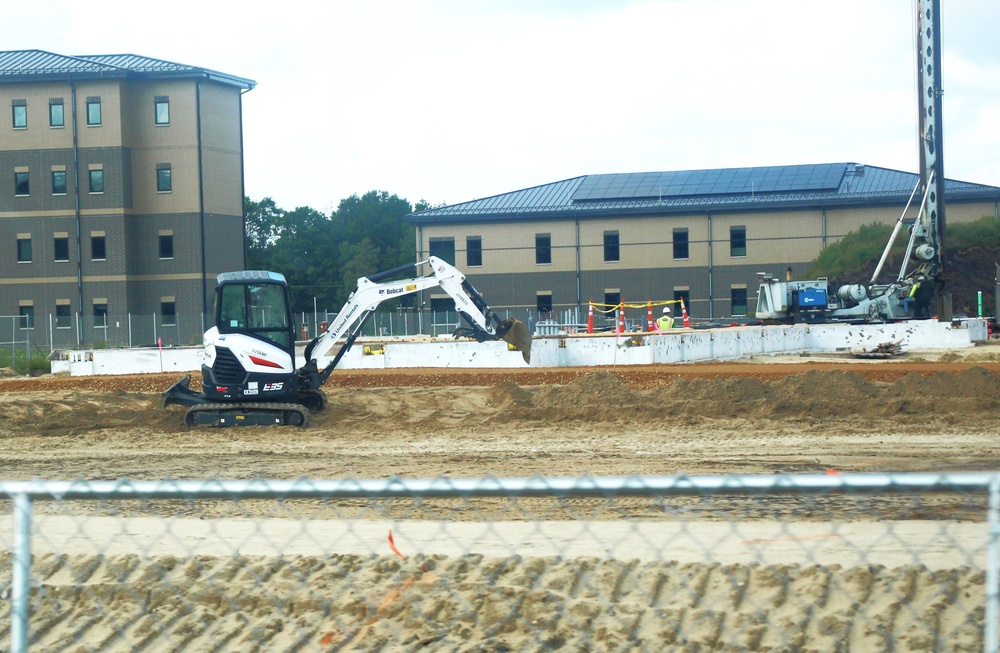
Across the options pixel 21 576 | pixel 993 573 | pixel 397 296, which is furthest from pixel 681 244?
pixel 21 576

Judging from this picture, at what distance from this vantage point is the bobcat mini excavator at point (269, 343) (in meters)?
16.8

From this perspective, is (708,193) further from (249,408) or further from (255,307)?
(255,307)

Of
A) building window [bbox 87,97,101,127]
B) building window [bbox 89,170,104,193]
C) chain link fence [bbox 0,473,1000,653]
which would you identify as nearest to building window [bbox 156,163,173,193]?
building window [bbox 89,170,104,193]

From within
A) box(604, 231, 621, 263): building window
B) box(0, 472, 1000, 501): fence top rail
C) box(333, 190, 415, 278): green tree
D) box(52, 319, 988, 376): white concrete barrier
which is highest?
box(333, 190, 415, 278): green tree

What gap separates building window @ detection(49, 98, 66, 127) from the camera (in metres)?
52.0

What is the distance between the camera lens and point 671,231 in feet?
188

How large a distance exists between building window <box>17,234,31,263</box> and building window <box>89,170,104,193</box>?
4.30m

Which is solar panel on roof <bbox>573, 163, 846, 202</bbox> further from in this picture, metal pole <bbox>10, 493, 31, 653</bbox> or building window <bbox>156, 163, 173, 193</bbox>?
metal pole <bbox>10, 493, 31, 653</bbox>

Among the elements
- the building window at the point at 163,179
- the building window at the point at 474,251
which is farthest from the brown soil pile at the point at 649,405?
the building window at the point at 474,251

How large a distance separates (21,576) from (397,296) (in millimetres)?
14452

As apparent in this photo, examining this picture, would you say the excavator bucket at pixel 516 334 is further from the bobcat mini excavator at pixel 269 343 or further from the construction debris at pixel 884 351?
the construction debris at pixel 884 351

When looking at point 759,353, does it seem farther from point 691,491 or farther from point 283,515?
point 691,491

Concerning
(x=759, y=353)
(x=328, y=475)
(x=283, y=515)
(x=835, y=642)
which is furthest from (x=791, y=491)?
(x=759, y=353)

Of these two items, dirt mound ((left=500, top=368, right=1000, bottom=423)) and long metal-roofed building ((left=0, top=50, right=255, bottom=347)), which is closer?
dirt mound ((left=500, top=368, right=1000, bottom=423))
